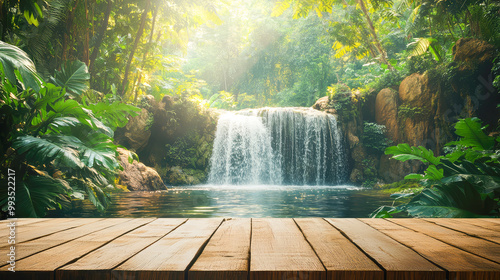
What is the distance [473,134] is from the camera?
152 inches

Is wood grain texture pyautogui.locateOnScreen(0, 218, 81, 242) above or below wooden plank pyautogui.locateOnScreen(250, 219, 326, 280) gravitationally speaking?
below

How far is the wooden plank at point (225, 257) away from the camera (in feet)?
2.90

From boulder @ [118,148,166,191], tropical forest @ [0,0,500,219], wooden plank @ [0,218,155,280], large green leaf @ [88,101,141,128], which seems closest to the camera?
wooden plank @ [0,218,155,280]

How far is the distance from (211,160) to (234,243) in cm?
1239

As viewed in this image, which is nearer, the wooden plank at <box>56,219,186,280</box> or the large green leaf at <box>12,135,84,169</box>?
the wooden plank at <box>56,219,186,280</box>

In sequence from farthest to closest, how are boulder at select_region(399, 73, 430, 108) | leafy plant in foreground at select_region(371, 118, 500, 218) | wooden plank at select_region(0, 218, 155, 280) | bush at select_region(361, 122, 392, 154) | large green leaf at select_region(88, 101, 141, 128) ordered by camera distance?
bush at select_region(361, 122, 392, 154) < boulder at select_region(399, 73, 430, 108) < large green leaf at select_region(88, 101, 141, 128) < leafy plant in foreground at select_region(371, 118, 500, 218) < wooden plank at select_region(0, 218, 155, 280)

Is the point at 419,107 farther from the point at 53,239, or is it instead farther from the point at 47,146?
the point at 53,239

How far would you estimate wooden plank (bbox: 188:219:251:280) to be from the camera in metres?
0.88

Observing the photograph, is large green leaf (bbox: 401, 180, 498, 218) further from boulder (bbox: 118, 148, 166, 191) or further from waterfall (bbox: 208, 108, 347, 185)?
waterfall (bbox: 208, 108, 347, 185)

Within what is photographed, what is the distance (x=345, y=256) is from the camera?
1.04m

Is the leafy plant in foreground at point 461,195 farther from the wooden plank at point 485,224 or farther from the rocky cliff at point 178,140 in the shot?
the rocky cliff at point 178,140

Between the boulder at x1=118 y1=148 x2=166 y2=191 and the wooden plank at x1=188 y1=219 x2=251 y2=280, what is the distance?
7107 millimetres

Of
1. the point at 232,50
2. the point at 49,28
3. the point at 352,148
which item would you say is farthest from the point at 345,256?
the point at 232,50

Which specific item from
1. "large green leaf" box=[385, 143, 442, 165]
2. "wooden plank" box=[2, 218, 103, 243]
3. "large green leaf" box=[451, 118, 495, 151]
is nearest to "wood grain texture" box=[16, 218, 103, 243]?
"wooden plank" box=[2, 218, 103, 243]
